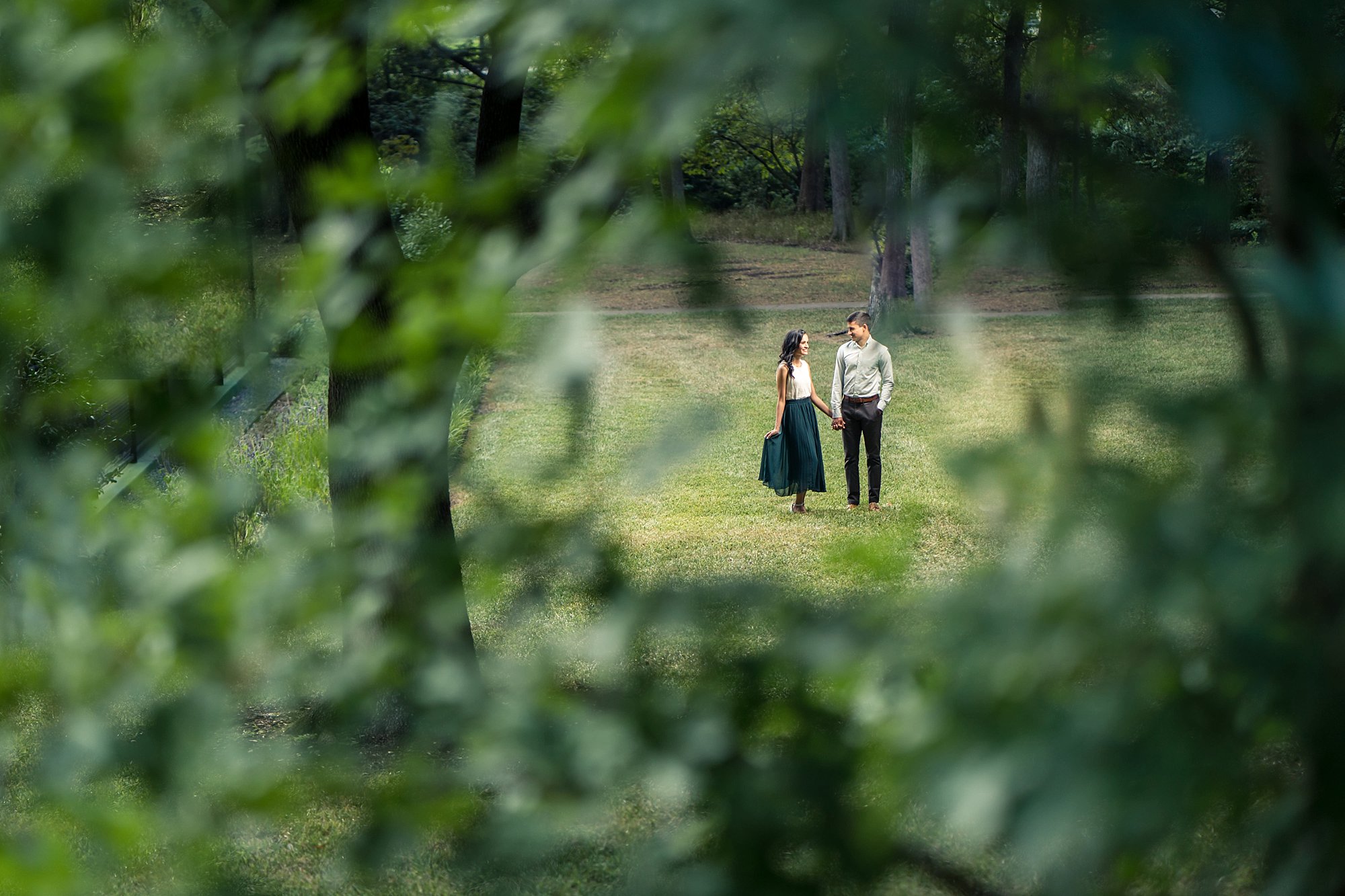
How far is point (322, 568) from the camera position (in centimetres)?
95

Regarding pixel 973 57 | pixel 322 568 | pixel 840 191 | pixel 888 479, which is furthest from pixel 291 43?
pixel 840 191

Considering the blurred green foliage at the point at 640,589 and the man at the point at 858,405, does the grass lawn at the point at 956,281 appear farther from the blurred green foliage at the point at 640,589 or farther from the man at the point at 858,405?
the man at the point at 858,405

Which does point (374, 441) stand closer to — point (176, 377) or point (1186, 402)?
point (176, 377)

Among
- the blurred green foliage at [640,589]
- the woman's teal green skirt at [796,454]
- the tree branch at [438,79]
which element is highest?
the tree branch at [438,79]

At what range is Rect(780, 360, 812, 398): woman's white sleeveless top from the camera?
10.6 meters

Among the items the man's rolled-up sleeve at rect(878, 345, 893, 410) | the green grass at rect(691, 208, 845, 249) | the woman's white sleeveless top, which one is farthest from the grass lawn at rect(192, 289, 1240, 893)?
the green grass at rect(691, 208, 845, 249)

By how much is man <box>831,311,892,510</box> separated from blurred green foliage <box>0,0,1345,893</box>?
919cm

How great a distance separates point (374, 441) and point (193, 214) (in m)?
0.41

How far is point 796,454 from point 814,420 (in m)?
0.35

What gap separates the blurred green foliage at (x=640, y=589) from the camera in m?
0.70

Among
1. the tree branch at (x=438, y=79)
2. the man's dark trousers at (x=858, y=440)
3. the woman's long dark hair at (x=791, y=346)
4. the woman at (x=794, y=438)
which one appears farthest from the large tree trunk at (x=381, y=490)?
the man's dark trousers at (x=858, y=440)

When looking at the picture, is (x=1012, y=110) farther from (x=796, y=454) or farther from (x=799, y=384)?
(x=796, y=454)

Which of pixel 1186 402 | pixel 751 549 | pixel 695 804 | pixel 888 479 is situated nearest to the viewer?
pixel 1186 402

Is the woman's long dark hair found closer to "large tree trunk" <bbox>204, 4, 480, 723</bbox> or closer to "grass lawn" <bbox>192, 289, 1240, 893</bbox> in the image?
"grass lawn" <bbox>192, 289, 1240, 893</bbox>
